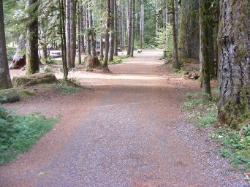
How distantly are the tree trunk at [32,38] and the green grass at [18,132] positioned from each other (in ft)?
23.5

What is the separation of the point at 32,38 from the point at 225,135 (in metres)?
11.7

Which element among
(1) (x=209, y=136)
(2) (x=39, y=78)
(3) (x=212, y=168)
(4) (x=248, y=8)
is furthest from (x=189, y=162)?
(2) (x=39, y=78)

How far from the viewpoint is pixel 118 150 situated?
843cm

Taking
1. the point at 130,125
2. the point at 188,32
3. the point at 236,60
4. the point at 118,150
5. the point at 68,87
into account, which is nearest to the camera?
the point at 118,150

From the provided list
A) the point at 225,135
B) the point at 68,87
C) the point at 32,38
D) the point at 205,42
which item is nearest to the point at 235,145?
the point at 225,135

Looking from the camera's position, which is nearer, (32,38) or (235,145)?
(235,145)

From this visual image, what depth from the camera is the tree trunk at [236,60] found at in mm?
9547

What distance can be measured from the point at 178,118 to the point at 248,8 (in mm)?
3395

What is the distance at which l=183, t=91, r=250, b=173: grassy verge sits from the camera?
755 centimetres

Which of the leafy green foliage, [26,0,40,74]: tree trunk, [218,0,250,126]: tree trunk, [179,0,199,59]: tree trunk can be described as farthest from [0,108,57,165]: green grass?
[179,0,199,59]: tree trunk

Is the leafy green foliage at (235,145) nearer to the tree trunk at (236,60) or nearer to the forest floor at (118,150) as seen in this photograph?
the forest floor at (118,150)

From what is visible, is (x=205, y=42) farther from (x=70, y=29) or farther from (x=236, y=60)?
(x=70, y=29)

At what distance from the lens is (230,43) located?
9.72 metres

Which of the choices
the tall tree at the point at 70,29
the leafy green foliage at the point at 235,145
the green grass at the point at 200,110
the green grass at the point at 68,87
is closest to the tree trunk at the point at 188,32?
the tall tree at the point at 70,29
